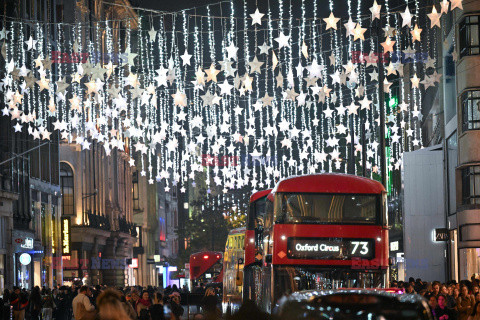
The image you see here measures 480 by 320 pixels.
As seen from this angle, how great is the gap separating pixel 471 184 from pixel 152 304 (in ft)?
69.2

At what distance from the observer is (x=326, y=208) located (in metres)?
22.3

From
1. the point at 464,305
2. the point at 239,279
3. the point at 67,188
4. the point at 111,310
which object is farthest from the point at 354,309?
the point at 67,188

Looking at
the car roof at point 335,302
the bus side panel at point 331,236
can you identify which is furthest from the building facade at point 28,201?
the car roof at point 335,302

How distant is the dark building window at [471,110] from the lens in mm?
34656

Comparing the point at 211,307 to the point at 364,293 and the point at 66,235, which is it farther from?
the point at 66,235

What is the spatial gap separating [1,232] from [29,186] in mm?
5915

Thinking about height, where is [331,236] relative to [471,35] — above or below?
below

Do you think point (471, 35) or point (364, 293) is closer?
point (364, 293)

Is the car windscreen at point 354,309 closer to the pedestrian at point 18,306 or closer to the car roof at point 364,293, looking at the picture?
the car roof at point 364,293

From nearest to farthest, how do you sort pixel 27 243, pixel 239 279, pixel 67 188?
pixel 239 279, pixel 27 243, pixel 67 188

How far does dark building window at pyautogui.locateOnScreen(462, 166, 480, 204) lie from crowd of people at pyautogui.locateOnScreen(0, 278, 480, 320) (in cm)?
867

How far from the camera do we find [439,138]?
1788 inches

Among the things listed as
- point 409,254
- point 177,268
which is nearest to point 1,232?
point 409,254

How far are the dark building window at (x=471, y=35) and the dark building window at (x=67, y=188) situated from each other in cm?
3487
